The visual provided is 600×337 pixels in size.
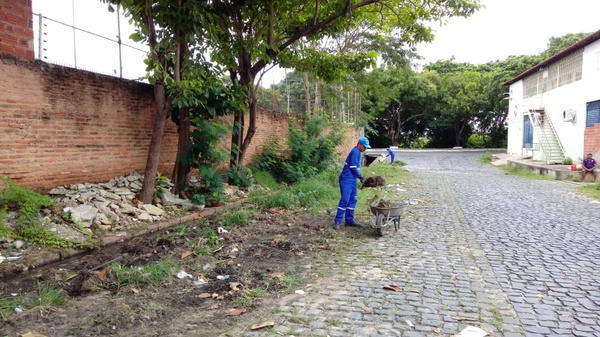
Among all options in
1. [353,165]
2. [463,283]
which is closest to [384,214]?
[353,165]

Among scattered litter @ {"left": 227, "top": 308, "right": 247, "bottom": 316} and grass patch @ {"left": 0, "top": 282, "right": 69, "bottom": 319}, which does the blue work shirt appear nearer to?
scattered litter @ {"left": 227, "top": 308, "right": 247, "bottom": 316}

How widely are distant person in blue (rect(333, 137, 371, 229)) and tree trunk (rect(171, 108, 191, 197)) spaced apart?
10.9ft

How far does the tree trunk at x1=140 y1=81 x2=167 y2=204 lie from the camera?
7.21m

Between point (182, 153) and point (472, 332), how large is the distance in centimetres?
646

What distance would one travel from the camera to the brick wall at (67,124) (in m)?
5.78

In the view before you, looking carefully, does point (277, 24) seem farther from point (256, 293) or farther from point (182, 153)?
point (256, 293)

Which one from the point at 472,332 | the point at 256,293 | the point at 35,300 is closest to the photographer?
the point at 472,332

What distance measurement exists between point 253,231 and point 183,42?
372cm

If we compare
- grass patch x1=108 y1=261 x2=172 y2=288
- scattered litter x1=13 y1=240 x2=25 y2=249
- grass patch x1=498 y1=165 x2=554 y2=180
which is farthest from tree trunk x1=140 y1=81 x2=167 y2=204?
grass patch x1=498 y1=165 x2=554 y2=180

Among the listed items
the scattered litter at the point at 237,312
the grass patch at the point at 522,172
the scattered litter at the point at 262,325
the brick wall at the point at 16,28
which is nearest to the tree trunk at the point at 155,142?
the brick wall at the point at 16,28

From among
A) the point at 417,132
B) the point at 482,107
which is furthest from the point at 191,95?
the point at 417,132

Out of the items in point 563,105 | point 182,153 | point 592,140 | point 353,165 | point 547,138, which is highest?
point 563,105

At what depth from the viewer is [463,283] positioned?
14.2ft

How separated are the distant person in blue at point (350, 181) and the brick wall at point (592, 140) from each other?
14396mm
